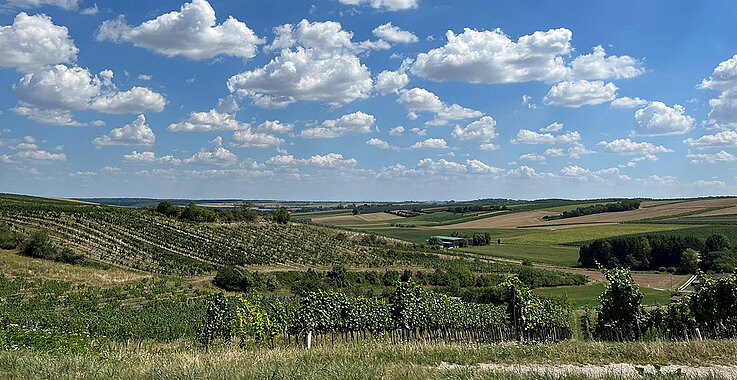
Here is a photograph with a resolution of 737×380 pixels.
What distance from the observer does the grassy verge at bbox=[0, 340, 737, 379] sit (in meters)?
8.55

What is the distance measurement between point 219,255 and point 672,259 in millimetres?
78487

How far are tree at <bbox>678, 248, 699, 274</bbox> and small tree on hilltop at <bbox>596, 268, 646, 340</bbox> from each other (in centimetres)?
7094

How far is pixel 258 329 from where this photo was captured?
20.3m

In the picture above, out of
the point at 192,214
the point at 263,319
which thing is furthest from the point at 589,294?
the point at 192,214

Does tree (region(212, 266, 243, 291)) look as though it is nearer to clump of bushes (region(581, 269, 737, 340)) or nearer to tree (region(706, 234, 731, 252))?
clump of bushes (region(581, 269, 737, 340))

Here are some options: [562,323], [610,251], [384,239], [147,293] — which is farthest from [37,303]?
[610,251]

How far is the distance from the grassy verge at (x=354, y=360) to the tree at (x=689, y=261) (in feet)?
265

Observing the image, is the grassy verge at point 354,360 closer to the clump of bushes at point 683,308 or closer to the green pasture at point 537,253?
the clump of bushes at point 683,308

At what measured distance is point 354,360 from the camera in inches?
391

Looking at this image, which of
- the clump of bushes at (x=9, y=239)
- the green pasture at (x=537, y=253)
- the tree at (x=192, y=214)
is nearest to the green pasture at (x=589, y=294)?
the green pasture at (x=537, y=253)

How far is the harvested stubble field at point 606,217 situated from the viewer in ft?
397

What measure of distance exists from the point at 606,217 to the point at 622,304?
396 ft

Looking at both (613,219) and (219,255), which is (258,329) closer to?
(219,255)

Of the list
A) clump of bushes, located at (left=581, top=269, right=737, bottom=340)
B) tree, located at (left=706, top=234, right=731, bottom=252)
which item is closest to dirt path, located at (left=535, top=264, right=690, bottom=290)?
tree, located at (left=706, top=234, right=731, bottom=252)
